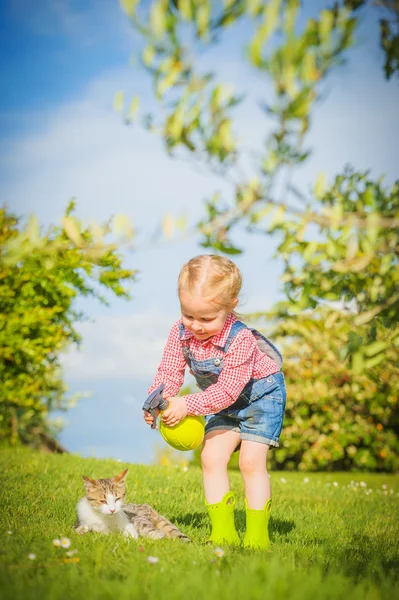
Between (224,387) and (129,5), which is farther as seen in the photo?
(224,387)

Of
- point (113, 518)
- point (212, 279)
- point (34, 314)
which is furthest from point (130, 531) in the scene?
point (34, 314)

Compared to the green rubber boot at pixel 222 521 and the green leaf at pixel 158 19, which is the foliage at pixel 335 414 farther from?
the green leaf at pixel 158 19

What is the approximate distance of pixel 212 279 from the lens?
3941 mm

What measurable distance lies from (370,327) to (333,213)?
920 millimetres

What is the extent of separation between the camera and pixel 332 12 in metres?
2.92

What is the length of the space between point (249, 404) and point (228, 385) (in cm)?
37

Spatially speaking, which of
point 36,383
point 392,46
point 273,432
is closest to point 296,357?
point 36,383

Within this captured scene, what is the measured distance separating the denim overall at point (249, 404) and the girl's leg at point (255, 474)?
0.22 feet

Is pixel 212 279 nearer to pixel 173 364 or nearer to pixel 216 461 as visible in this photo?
pixel 173 364

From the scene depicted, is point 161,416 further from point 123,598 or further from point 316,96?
point 316,96

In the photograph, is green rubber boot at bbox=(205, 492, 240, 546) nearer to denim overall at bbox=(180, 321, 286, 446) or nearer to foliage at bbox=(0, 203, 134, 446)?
denim overall at bbox=(180, 321, 286, 446)

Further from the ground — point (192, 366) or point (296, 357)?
point (296, 357)

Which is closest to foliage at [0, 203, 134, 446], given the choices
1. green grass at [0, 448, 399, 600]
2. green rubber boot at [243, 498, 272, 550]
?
green grass at [0, 448, 399, 600]

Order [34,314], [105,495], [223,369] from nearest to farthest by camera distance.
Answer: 1. [223,369]
2. [105,495]
3. [34,314]
